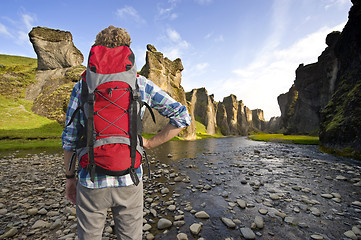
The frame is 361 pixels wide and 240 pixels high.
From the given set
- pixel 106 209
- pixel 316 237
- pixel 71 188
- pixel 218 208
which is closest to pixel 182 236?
pixel 218 208

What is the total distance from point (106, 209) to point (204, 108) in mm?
103363

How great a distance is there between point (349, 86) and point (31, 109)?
71.2 metres

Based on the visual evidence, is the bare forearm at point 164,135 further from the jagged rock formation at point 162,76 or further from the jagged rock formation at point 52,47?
the jagged rock formation at point 52,47

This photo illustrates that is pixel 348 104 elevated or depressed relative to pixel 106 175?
elevated

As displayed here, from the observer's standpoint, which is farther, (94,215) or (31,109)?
(31,109)

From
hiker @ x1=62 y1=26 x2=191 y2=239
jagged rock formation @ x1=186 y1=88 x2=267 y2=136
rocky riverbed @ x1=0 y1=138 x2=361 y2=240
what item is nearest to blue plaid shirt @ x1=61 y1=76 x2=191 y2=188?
hiker @ x1=62 y1=26 x2=191 y2=239

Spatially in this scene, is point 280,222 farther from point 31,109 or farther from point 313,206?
point 31,109

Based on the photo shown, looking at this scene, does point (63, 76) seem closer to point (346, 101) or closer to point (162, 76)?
point (162, 76)

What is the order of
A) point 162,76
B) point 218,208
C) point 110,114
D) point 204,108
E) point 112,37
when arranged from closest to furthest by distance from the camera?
point 110,114 → point 112,37 → point 218,208 → point 162,76 → point 204,108

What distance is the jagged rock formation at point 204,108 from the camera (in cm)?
9996

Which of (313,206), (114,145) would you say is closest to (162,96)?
(114,145)

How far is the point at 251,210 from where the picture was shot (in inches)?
211

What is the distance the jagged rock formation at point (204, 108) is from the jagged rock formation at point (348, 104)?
75.2 metres

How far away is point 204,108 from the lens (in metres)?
104
